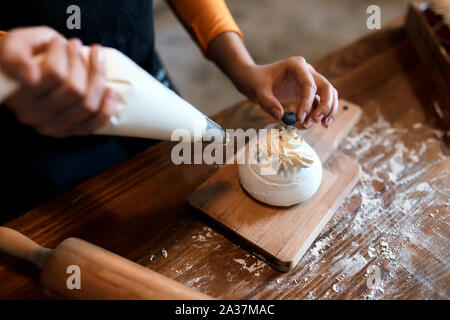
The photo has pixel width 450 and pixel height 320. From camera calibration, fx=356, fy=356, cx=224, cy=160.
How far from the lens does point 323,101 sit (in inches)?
30.9

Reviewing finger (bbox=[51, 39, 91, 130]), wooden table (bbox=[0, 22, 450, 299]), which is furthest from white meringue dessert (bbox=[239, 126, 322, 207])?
finger (bbox=[51, 39, 91, 130])

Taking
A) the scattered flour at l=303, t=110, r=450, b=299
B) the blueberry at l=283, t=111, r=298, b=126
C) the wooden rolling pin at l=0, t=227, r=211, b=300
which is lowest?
the scattered flour at l=303, t=110, r=450, b=299

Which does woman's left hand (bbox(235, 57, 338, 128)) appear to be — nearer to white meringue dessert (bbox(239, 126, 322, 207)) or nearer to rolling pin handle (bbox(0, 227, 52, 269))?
white meringue dessert (bbox(239, 126, 322, 207))

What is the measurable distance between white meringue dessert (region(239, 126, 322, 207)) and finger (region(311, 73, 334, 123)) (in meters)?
0.06

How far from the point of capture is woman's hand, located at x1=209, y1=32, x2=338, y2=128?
78 cm

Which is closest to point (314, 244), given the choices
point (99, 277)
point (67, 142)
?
point (99, 277)

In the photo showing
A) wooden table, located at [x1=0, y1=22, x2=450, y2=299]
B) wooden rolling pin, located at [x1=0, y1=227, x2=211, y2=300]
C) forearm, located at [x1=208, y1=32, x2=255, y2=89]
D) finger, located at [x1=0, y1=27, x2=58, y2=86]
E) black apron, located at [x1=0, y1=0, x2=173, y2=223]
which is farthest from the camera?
forearm, located at [x1=208, y1=32, x2=255, y2=89]

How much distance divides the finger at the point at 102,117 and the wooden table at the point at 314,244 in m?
0.30

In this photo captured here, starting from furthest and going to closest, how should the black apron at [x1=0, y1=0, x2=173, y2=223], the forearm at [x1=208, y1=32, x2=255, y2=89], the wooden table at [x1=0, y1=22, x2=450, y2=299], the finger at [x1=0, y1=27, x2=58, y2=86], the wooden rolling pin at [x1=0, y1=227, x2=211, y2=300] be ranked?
1. the forearm at [x1=208, y1=32, x2=255, y2=89]
2. the black apron at [x1=0, y1=0, x2=173, y2=223]
3. the wooden table at [x1=0, y1=22, x2=450, y2=299]
4. the wooden rolling pin at [x1=0, y1=227, x2=211, y2=300]
5. the finger at [x1=0, y1=27, x2=58, y2=86]

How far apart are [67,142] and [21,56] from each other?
0.53 meters
